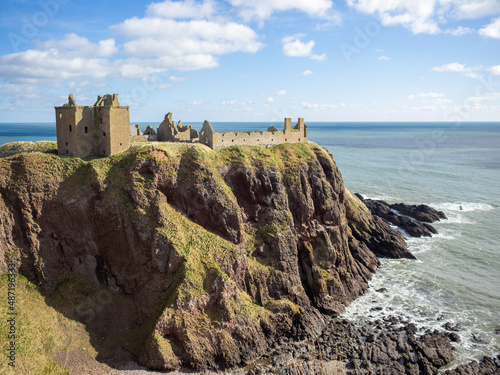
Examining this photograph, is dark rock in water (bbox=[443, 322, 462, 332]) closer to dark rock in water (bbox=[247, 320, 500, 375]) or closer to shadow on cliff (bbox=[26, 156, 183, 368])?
dark rock in water (bbox=[247, 320, 500, 375])

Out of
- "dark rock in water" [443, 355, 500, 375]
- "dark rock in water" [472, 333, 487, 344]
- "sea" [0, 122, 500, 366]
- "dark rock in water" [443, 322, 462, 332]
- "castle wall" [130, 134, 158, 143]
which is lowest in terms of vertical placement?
"dark rock in water" [443, 355, 500, 375]

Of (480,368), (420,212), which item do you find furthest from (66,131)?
(420,212)

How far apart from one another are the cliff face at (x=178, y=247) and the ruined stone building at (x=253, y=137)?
124 inches

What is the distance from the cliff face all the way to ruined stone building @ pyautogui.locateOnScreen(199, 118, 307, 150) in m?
3.15

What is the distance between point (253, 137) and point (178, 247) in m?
23.4

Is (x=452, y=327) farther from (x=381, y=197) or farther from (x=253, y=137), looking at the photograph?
(x=381, y=197)

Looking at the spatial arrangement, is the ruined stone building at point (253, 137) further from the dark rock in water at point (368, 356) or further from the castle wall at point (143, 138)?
the dark rock in water at point (368, 356)

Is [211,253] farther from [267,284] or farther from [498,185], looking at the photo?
[498,185]

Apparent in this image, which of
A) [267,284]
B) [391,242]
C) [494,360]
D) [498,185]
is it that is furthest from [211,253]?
[498,185]

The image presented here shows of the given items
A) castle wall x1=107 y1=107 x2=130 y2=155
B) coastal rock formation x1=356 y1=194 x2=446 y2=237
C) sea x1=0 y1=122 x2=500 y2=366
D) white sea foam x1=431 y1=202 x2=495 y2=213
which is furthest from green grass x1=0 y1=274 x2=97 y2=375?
white sea foam x1=431 y1=202 x2=495 y2=213

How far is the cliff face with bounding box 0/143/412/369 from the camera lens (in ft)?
137

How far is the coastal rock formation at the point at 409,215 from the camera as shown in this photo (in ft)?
252

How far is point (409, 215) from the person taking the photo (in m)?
85.7

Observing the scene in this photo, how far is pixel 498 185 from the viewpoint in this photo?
112 m
